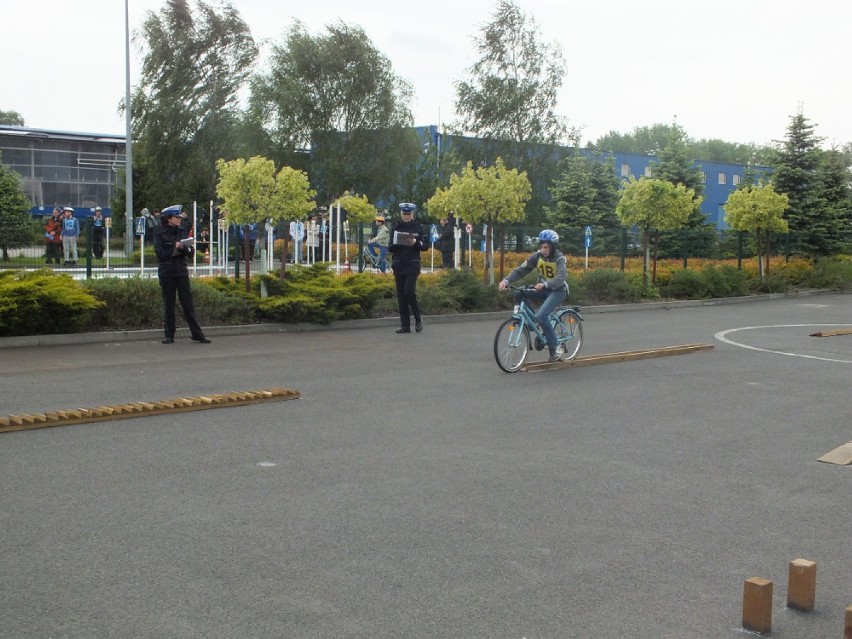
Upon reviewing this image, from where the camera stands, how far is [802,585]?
4320 mm

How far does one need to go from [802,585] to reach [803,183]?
3806 cm

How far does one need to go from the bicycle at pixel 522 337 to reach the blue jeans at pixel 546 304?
0.06 meters

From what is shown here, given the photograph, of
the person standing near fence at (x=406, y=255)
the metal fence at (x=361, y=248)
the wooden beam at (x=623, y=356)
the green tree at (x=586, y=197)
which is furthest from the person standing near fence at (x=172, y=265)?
the green tree at (x=586, y=197)

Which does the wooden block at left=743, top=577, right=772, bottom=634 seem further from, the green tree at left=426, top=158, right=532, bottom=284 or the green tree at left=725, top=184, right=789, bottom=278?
the green tree at left=725, top=184, right=789, bottom=278

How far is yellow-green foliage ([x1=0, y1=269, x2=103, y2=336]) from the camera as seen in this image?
14.0m

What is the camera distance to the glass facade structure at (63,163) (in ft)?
207

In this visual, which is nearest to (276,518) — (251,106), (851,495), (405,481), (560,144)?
(405,481)

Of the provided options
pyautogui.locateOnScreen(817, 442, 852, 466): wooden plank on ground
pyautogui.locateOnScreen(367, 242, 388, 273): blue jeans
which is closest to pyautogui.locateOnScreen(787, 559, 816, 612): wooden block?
pyautogui.locateOnScreen(817, 442, 852, 466): wooden plank on ground

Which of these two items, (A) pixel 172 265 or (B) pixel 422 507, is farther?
(A) pixel 172 265

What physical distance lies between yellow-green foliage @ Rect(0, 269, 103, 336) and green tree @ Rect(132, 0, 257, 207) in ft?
130

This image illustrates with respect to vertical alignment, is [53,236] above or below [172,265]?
above

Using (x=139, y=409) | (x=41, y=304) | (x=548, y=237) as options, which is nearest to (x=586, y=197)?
(x=548, y=237)

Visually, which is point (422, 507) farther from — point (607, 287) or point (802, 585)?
point (607, 287)

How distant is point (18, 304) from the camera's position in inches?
549
